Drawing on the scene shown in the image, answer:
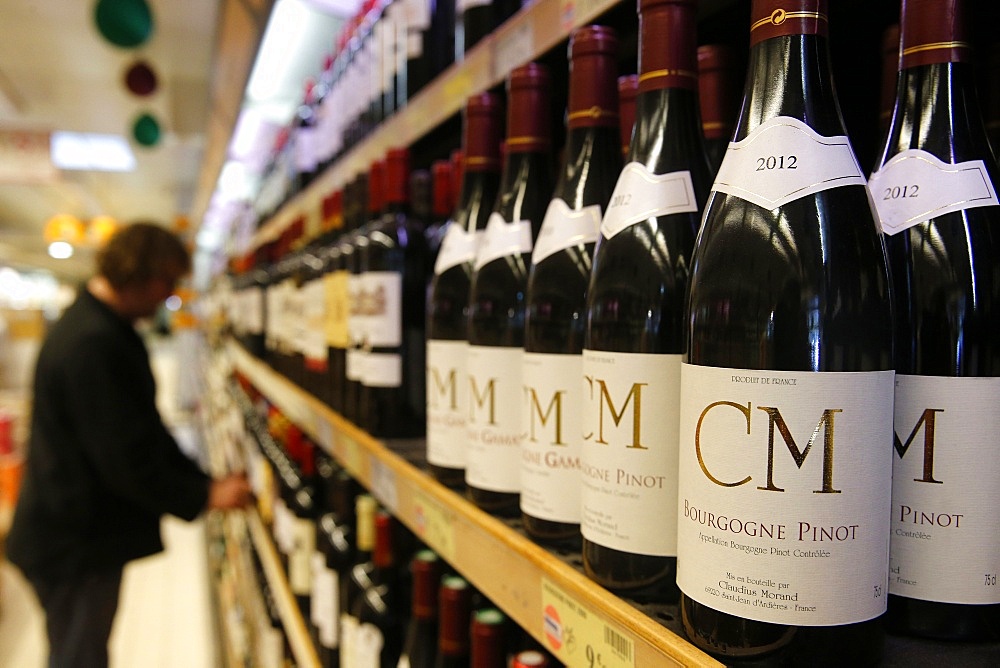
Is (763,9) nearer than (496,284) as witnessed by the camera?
Yes

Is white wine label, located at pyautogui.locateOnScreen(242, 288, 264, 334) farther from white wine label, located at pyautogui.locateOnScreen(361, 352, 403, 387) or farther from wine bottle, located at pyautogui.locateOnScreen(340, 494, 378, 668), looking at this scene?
white wine label, located at pyautogui.locateOnScreen(361, 352, 403, 387)

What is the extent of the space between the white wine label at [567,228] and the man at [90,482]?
182cm

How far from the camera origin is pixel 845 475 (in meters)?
0.38

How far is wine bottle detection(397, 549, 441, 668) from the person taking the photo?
3.03 ft

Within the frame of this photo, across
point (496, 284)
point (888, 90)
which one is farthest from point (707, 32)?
point (496, 284)

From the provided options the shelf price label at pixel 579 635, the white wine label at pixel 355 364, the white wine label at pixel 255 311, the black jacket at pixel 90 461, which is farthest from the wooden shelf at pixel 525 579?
the white wine label at pixel 255 311

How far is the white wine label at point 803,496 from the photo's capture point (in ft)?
1.26

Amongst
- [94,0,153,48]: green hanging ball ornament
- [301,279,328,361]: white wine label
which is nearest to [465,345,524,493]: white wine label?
[301,279,328,361]: white wine label

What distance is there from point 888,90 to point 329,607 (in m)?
1.28

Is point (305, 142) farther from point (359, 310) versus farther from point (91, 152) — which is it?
point (91, 152)

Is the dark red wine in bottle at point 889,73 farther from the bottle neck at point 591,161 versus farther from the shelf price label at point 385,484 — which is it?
the shelf price label at point 385,484

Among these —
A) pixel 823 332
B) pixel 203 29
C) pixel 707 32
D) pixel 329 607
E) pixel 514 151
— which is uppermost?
pixel 203 29

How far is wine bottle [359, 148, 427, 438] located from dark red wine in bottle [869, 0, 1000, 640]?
0.74 metres

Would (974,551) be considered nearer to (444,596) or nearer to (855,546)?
(855,546)
